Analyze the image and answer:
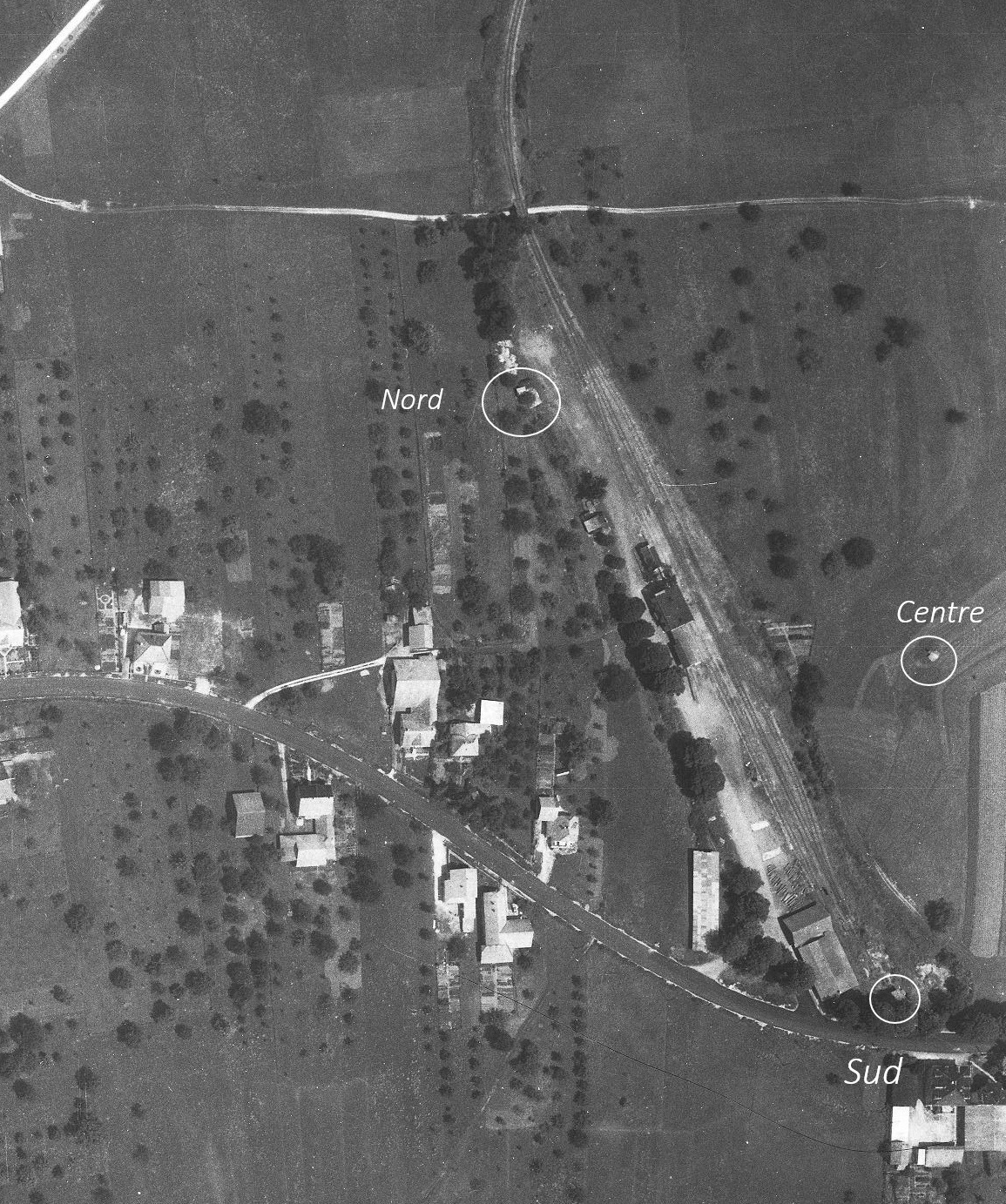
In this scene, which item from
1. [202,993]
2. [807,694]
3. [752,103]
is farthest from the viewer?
[202,993]

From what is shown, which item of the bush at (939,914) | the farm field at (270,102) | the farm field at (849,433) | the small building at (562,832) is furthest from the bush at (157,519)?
the bush at (939,914)

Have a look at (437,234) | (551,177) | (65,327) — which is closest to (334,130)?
(437,234)

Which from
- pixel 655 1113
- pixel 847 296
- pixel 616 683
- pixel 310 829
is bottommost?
pixel 655 1113

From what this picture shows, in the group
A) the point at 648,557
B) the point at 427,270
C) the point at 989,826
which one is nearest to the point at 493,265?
the point at 427,270

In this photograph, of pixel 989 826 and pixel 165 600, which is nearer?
pixel 165 600

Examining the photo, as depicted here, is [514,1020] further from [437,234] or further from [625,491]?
[437,234]

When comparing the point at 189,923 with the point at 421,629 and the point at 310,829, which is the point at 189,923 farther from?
the point at 421,629
